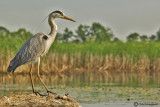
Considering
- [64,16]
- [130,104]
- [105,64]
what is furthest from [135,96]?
[105,64]

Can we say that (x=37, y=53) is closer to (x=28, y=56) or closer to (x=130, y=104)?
(x=28, y=56)

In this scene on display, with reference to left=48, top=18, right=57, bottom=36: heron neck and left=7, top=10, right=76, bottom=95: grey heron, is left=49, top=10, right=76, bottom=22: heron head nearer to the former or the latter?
left=7, top=10, right=76, bottom=95: grey heron

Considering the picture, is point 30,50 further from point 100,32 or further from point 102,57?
point 100,32

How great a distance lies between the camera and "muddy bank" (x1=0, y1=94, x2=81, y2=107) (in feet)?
25.9

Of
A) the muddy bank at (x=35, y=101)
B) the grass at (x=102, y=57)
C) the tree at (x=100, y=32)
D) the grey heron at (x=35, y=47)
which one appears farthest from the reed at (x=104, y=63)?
the tree at (x=100, y=32)

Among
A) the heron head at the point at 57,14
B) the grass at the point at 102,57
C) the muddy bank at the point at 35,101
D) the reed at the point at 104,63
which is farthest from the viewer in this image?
the reed at the point at 104,63

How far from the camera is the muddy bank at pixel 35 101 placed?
7.89 m

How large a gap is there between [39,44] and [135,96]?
4449mm

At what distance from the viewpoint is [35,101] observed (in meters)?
7.96

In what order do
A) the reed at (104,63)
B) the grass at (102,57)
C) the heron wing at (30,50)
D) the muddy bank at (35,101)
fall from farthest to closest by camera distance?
the reed at (104,63), the grass at (102,57), the heron wing at (30,50), the muddy bank at (35,101)

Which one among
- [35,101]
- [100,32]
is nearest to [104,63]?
[35,101]

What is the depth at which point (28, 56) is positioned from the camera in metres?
8.98

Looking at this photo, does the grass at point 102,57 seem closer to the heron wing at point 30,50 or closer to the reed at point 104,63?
the reed at point 104,63

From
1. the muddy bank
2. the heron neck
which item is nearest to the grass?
the heron neck
